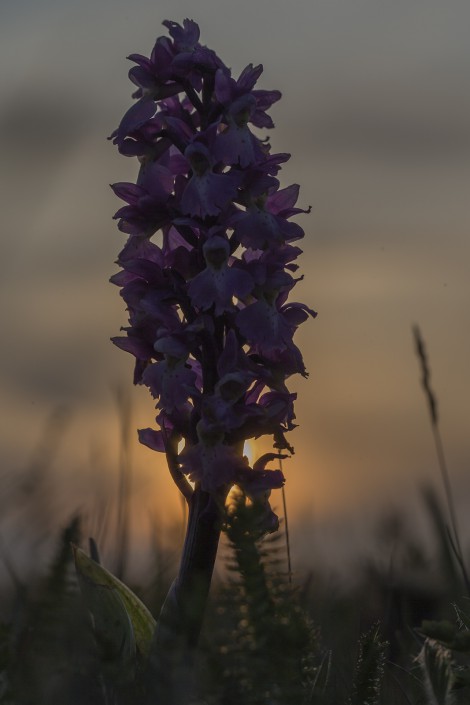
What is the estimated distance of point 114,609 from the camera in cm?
318

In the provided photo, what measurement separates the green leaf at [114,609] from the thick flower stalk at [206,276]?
211 millimetres

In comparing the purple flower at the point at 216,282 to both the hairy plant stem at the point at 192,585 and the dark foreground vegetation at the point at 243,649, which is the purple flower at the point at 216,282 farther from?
the dark foreground vegetation at the point at 243,649

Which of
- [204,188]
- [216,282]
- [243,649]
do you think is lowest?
[243,649]

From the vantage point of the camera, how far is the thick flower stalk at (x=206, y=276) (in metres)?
3.53

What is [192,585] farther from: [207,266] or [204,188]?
[204,188]

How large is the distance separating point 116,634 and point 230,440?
2.73ft

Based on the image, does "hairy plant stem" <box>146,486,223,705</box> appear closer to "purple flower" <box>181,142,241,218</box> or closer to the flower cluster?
the flower cluster

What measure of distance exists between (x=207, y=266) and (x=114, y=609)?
1.21m

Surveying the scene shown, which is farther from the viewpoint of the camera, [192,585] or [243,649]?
[192,585]

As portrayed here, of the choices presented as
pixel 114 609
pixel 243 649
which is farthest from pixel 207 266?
pixel 243 649

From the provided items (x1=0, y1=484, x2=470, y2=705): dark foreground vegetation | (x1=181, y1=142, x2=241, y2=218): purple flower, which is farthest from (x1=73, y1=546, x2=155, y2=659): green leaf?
(x1=181, y1=142, x2=241, y2=218): purple flower

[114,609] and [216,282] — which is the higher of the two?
[216,282]

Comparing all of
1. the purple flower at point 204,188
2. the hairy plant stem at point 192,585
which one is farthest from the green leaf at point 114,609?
the purple flower at point 204,188

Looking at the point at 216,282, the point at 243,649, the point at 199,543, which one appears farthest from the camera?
the point at 216,282
